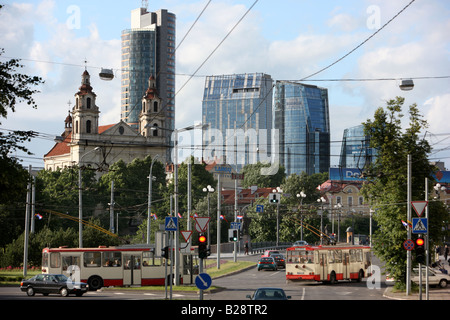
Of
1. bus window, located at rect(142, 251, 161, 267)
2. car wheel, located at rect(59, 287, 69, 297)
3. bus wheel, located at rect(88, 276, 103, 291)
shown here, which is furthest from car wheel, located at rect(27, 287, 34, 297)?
bus window, located at rect(142, 251, 161, 267)

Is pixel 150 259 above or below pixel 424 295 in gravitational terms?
Answer: above

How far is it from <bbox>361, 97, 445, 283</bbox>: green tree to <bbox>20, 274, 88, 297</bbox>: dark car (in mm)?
15508

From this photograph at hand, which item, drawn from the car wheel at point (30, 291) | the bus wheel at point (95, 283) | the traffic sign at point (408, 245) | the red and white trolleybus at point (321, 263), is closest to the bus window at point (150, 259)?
the bus wheel at point (95, 283)

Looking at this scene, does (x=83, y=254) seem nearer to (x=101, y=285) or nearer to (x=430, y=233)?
(x=101, y=285)

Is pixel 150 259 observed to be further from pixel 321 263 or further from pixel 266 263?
pixel 266 263

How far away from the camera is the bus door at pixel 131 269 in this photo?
4181 centimetres

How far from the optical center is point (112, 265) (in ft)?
137

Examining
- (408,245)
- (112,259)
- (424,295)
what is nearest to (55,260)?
(112,259)

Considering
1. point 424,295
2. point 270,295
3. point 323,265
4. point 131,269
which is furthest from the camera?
point 323,265

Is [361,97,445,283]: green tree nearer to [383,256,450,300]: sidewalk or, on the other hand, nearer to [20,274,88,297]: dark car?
[383,256,450,300]: sidewalk

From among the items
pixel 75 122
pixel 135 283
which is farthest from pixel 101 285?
pixel 75 122

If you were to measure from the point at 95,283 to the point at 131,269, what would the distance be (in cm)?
220
